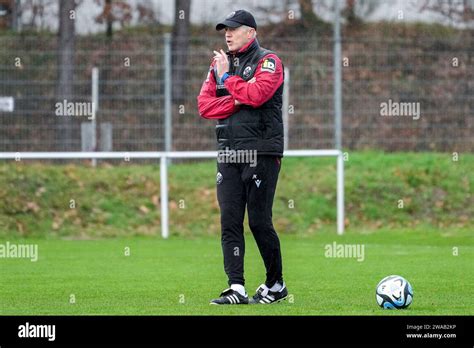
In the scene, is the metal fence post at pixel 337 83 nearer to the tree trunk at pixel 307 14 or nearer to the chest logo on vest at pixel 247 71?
the tree trunk at pixel 307 14

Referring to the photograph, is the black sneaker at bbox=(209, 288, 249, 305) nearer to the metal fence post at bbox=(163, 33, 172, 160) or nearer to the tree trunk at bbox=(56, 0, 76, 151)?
the metal fence post at bbox=(163, 33, 172, 160)

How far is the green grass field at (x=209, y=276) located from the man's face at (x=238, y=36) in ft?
6.77

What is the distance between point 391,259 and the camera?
1403cm

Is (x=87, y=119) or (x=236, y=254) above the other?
(x=87, y=119)

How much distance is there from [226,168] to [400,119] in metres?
11.0

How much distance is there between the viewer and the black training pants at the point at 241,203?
954 centimetres

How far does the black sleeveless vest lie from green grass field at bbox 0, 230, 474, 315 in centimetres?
127

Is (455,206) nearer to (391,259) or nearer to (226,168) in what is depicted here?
(391,259)

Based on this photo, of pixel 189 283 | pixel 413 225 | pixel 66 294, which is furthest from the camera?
pixel 413 225
